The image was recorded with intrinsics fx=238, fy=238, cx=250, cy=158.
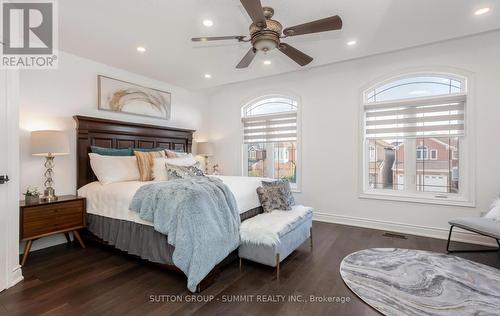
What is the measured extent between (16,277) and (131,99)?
2.93m

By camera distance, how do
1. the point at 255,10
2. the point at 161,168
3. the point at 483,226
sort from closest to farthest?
the point at 255,10 < the point at 483,226 < the point at 161,168

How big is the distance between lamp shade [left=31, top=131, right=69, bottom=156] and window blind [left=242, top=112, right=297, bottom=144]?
132 inches

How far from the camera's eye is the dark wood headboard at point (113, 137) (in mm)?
3459

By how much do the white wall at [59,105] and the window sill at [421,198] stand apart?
4.41 metres

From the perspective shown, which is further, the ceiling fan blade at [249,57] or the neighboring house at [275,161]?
the neighboring house at [275,161]

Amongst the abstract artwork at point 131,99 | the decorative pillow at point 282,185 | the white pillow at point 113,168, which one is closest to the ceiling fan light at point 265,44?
the decorative pillow at point 282,185

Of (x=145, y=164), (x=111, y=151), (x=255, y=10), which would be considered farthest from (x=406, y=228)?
(x=111, y=151)

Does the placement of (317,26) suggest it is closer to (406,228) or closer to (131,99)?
(406,228)

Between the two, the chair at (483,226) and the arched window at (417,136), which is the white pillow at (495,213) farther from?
the arched window at (417,136)

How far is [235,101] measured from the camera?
5.49 meters

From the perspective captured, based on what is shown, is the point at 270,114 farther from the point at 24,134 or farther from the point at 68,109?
the point at 24,134

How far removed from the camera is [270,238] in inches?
92.0

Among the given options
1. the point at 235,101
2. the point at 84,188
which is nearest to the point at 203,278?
the point at 84,188

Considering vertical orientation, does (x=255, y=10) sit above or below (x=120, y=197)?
above
